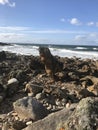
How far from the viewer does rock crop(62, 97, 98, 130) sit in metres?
3.64

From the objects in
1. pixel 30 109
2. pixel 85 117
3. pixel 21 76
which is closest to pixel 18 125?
pixel 30 109

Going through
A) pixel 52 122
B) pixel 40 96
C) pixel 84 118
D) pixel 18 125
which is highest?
pixel 84 118

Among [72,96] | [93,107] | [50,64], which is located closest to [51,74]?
[50,64]

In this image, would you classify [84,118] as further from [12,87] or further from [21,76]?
[21,76]

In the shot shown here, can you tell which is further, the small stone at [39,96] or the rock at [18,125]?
the small stone at [39,96]

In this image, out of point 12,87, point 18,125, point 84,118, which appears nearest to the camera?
point 84,118

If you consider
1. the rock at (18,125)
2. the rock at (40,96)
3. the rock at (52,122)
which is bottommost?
the rock at (18,125)

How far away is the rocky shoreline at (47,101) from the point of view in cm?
386

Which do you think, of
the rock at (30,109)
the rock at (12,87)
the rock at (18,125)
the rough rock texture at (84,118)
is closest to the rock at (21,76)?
the rock at (12,87)

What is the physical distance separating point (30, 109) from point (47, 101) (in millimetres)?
1316

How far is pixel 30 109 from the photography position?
5625 mm

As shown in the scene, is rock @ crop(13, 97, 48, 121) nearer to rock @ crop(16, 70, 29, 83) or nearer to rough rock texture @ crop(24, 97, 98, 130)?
rough rock texture @ crop(24, 97, 98, 130)

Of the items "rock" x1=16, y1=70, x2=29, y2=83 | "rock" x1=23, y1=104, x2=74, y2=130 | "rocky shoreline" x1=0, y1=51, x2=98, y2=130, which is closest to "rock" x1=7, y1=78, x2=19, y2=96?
"rocky shoreline" x1=0, y1=51, x2=98, y2=130

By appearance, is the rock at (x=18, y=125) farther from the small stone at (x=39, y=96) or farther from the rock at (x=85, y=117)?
the rock at (x=85, y=117)
